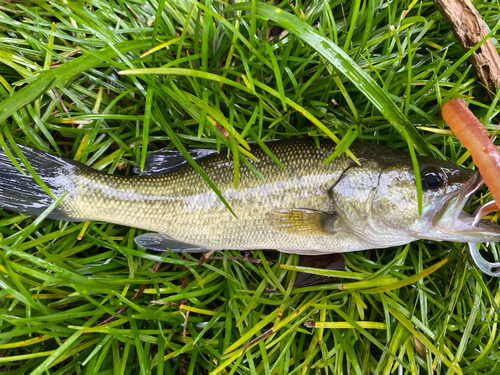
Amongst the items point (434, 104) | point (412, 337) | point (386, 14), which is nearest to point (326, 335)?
point (412, 337)

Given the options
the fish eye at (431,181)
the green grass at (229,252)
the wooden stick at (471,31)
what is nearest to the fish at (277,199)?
the fish eye at (431,181)

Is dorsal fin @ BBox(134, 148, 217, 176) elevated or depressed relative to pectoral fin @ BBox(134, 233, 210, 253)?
elevated

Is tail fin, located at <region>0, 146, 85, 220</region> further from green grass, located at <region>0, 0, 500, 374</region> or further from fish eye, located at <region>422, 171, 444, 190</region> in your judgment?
fish eye, located at <region>422, 171, 444, 190</region>

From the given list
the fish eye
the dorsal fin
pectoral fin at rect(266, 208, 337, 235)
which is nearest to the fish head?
the fish eye

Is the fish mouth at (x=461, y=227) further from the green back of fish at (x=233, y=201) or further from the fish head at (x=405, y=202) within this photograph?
the green back of fish at (x=233, y=201)

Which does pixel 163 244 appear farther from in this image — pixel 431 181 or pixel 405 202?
pixel 431 181

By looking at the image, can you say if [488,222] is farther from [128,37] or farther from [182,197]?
[128,37]
